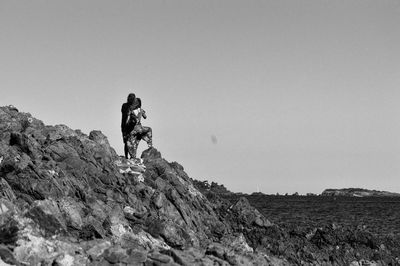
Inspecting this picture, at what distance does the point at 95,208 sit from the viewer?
19.1 meters

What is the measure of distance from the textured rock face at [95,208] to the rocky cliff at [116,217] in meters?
0.04

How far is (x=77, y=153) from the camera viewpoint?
23641 millimetres

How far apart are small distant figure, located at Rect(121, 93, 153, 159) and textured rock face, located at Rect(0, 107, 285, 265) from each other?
88 centimetres

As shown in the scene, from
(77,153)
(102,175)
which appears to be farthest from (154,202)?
(77,153)

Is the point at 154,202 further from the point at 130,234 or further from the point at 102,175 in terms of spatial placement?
the point at 130,234

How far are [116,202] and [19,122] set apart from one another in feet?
26.0

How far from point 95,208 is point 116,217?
881 millimetres

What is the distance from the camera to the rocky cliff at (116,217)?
48.5 feet

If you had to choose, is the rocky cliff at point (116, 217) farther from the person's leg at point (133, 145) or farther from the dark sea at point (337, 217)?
the dark sea at point (337, 217)

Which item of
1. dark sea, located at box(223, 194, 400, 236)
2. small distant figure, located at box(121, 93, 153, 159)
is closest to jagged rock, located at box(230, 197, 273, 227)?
dark sea, located at box(223, 194, 400, 236)

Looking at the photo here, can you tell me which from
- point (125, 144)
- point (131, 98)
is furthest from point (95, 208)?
point (125, 144)

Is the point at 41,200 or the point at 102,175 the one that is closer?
the point at 41,200

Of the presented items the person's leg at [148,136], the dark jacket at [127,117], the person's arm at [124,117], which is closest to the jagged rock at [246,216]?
the person's leg at [148,136]

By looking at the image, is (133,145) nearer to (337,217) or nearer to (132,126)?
(132,126)
